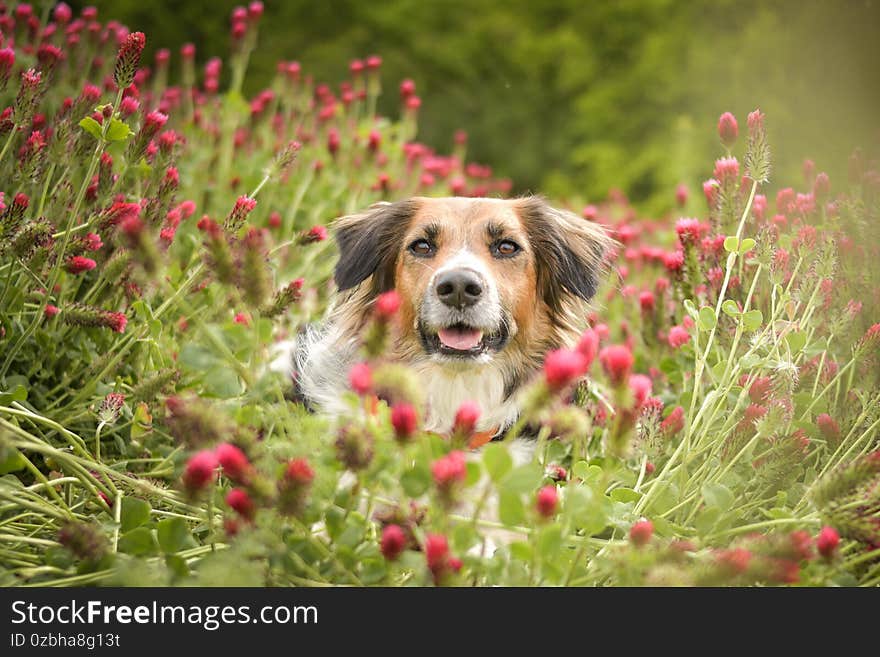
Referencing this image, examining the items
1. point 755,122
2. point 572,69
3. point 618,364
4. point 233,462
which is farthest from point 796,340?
point 572,69

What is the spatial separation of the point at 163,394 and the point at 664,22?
9802 millimetres

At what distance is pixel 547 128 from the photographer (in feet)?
40.1

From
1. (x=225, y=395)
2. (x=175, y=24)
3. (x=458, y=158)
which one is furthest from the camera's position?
(x=175, y=24)

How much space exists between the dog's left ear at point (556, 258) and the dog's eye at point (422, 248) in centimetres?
39

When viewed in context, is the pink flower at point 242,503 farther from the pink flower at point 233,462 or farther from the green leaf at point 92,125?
the green leaf at point 92,125

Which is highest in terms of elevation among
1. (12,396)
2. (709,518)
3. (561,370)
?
(12,396)

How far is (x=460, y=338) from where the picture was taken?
10.2 feet

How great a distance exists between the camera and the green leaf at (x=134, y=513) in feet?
7.07

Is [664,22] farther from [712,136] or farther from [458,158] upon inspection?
[458,158]

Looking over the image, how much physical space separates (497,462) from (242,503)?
1.59 feet

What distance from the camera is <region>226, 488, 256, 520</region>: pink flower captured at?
5.63ft

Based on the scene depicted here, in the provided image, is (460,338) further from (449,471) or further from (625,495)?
(449,471)

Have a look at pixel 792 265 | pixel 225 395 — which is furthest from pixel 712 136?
pixel 225 395

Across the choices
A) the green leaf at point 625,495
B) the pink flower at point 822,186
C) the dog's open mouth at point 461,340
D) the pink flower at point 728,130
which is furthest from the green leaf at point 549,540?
the pink flower at point 822,186
